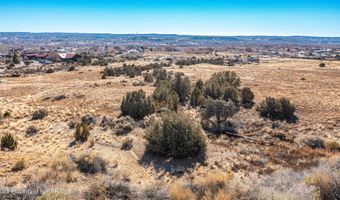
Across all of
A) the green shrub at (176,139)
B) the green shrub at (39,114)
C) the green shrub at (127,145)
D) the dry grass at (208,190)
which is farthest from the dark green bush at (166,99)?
the dry grass at (208,190)

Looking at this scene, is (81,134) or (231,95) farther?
(231,95)

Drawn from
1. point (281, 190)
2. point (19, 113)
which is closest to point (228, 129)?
point (281, 190)

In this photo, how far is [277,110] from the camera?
24844mm

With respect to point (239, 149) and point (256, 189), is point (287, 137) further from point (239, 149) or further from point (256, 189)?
point (256, 189)

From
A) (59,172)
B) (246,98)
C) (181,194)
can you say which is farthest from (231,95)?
(181,194)

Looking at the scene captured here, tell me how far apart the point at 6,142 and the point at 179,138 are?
8.21 m

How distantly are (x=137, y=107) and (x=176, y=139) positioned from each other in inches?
327

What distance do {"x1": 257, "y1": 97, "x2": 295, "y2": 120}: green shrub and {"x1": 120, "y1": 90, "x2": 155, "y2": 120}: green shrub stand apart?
338 inches

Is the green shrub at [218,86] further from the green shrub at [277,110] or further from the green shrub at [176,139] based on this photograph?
the green shrub at [176,139]

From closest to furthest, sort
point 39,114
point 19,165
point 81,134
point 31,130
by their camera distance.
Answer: point 19,165, point 81,134, point 31,130, point 39,114

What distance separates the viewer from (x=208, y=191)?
32.3 feet

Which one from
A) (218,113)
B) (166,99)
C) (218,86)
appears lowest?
(166,99)

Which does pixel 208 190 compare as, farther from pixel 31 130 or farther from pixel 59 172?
pixel 31 130

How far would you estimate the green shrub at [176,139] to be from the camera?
15680mm
